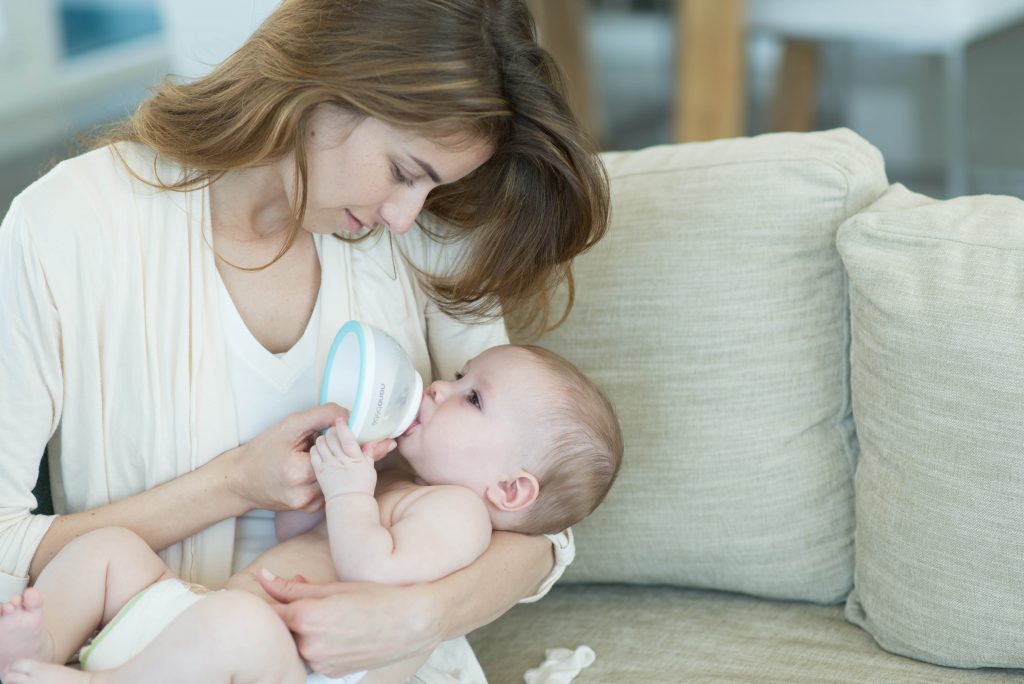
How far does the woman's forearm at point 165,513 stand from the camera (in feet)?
4.92

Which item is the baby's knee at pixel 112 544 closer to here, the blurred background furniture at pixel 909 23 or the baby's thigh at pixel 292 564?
the baby's thigh at pixel 292 564

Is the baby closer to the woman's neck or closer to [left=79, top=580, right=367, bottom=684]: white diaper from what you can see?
[left=79, top=580, right=367, bottom=684]: white diaper

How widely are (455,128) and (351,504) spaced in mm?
453

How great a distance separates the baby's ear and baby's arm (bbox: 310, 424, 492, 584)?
5cm

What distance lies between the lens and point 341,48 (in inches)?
54.7

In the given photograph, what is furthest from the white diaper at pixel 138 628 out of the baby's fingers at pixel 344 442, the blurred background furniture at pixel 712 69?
the blurred background furniture at pixel 712 69

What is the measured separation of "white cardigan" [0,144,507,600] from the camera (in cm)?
146

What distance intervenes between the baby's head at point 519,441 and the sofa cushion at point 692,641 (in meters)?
0.24

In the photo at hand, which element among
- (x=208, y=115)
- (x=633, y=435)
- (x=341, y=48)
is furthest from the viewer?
(x=633, y=435)

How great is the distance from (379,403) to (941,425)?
0.69 m

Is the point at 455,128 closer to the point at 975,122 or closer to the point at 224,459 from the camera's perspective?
the point at 224,459

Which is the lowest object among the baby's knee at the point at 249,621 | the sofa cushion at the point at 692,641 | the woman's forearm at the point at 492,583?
the sofa cushion at the point at 692,641

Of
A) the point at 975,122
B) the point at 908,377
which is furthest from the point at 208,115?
the point at 975,122

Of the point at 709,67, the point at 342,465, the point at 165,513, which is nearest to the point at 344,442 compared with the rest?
the point at 342,465
